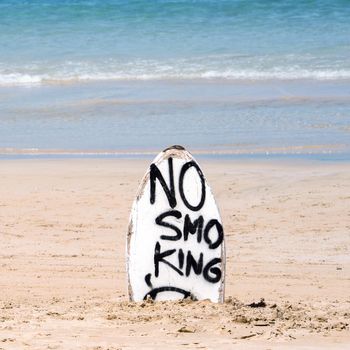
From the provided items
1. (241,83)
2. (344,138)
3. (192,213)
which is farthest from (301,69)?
(192,213)

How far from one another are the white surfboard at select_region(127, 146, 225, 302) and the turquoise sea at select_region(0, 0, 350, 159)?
5.39 m

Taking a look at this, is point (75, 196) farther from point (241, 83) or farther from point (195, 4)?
point (195, 4)

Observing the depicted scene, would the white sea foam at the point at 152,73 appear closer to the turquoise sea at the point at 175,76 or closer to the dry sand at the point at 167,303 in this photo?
the turquoise sea at the point at 175,76

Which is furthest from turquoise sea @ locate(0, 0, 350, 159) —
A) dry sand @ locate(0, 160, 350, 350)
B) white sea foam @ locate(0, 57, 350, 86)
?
dry sand @ locate(0, 160, 350, 350)

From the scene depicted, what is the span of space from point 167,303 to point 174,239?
357mm

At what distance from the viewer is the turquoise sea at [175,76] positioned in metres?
12.2

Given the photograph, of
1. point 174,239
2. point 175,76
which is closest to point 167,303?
point 174,239

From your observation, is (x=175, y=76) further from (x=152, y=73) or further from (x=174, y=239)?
(x=174, y=239)

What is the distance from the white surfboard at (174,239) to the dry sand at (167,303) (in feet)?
0.46

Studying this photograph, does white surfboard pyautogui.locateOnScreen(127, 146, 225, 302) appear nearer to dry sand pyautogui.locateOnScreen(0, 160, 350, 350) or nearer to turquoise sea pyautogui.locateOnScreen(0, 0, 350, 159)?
dry sand pyautogui.locateOnScreen(0, 160, 350, 350)

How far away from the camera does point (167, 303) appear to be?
5.64m

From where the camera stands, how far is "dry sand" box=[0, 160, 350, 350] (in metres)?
5.11

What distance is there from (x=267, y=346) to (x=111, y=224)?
3.53 metres

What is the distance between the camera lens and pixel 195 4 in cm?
2870
